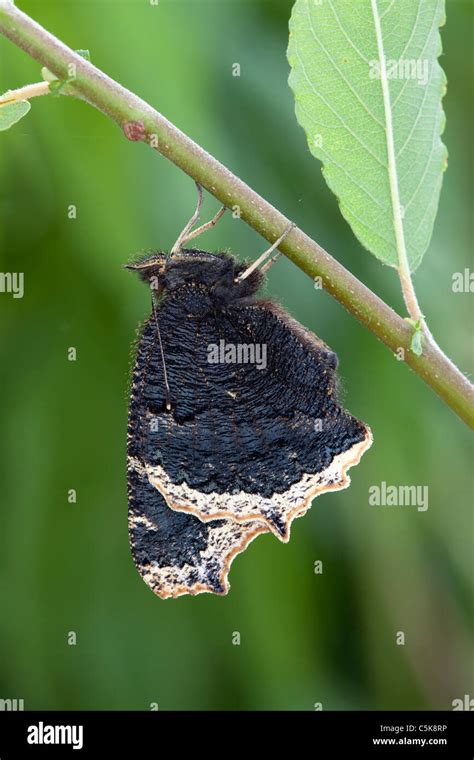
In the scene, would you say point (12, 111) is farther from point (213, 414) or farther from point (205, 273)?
point (213, 414)

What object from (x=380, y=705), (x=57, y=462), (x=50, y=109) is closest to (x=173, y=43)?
(x=50, y=109)

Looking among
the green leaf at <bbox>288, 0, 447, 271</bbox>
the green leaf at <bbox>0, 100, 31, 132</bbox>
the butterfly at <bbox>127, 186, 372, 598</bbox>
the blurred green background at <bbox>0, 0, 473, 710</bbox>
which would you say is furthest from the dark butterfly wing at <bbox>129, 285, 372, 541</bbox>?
the blurred green background at <bbox>0, 0, 473, 710</bbox>

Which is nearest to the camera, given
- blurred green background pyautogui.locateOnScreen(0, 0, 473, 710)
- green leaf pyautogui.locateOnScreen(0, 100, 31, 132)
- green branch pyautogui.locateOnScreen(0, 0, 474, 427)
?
green branch pyautogui.locateOnScreen(0, 0, 474, 427)

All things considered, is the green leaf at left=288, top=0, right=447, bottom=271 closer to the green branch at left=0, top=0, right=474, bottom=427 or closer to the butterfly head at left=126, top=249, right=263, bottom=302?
the green branch at left=0, top=0, right=474, bottom=427

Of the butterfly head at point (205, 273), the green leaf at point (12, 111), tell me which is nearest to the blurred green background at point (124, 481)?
the butterfly head at point (205, 273)

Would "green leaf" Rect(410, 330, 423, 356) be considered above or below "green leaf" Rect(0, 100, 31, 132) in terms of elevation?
below
